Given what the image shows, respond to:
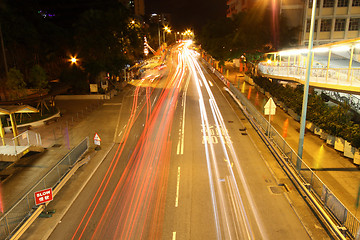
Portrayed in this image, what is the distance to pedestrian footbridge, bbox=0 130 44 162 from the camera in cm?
1556

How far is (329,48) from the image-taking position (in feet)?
57.7

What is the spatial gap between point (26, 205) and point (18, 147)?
7.04 metres

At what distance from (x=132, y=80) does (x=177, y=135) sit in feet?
98.3

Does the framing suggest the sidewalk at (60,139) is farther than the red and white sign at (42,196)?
Yes

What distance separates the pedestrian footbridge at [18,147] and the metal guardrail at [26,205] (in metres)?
4.07

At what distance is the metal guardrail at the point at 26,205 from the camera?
9258 mm

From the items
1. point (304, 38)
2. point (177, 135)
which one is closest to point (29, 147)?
point (177, 135)

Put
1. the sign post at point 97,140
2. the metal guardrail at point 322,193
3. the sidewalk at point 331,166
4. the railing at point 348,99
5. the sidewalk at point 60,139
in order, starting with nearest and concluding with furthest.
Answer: the metal guardrail at point 322,193
the sidewalk at point 331,166
the sidewalk at point 60,139
the sign post at point 97,140
the railing at point 348,99

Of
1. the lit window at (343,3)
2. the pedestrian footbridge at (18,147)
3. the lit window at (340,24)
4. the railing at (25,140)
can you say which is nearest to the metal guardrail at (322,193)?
the pedestrian footbridge at (18,147)

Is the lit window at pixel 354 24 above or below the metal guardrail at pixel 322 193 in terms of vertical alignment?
above

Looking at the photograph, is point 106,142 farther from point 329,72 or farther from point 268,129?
point 329,72

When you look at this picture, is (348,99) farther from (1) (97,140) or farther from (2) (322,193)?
(1) (97,140)

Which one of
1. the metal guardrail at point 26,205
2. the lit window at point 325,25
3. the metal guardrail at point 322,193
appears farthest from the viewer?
the lit window at point 325,25

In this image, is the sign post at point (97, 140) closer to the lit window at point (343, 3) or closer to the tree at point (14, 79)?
the tree at point (14, 79)
